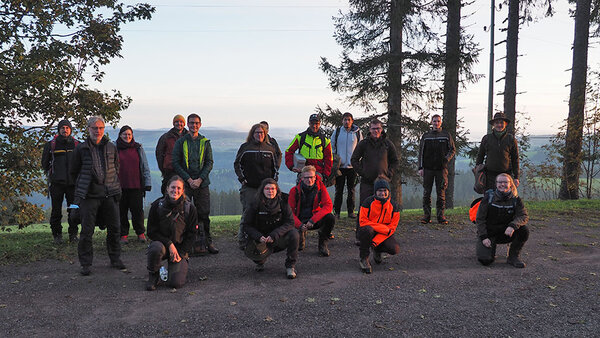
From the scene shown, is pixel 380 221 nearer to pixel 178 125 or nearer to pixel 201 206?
pixel 201 206

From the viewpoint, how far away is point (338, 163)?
8672mm

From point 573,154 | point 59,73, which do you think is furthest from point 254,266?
point 573,154

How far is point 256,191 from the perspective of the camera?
6.84 m

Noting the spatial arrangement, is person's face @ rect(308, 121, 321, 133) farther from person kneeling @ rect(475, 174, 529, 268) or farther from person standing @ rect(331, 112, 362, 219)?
person kneeling @ rect(475, 174, 529, 268)

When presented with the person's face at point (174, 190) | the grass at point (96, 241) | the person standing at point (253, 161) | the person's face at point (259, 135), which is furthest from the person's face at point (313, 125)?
the person's face at point (174, 190)

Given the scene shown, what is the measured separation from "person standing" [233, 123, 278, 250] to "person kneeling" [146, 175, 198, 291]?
132cm

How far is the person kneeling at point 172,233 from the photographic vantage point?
17.4 feet

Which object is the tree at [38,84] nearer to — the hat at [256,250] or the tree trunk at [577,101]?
the hat at [256,250]

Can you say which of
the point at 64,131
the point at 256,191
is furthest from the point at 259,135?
the point at 64,131

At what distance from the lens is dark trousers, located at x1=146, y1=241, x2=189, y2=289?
526cm

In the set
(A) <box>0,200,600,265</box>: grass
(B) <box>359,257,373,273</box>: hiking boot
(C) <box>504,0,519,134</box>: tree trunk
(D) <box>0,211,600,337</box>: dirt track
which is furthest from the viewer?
(C) <box>504,0,519,134</box>: tree trunk

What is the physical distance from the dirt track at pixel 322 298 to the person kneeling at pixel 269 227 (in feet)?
1.01

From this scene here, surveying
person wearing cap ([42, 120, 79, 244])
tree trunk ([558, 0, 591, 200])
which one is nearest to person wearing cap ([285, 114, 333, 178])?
person wearing cap ([42, 120, 79, 244])

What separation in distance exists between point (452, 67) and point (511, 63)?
3988 millimetres
